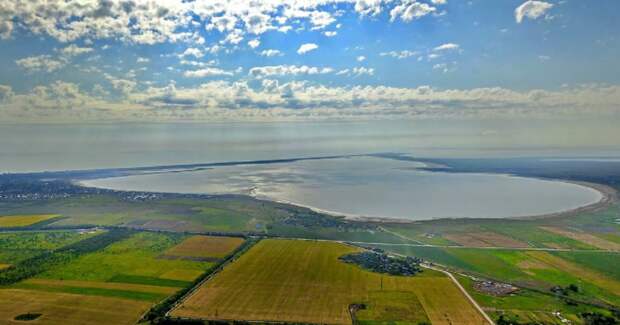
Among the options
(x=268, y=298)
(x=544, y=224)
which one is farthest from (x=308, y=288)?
(x=544, y=224)

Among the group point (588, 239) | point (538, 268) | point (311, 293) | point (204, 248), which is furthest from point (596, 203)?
point (204, 248)

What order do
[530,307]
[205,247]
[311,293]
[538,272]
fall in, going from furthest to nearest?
1. [205,247]
2. [538,272]
3. [311,293]
4. [530,307]

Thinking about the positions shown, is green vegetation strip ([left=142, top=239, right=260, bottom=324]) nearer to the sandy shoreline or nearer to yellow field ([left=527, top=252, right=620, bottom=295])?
the sandy shoreline

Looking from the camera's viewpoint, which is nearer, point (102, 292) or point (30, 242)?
point (102, 292)

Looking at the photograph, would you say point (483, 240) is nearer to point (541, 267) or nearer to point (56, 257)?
point (541, 267)

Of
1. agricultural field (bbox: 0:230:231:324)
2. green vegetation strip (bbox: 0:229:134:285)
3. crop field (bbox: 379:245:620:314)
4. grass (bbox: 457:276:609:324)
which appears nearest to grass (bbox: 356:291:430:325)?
grass (bbox: 457:276:609:324)

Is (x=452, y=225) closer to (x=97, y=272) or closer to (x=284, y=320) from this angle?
(x=284, y=320)

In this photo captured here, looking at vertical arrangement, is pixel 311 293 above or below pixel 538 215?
below
